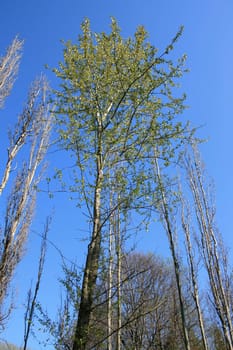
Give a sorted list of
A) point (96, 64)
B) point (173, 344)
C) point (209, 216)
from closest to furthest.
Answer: point (96, 64) < point (209, 216) < point (173, 344)

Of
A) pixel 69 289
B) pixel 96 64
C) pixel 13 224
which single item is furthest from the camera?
pixel 13 224

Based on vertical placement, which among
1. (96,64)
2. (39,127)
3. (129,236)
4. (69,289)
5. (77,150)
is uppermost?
(39,127)

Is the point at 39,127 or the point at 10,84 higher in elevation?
the point at 10,84

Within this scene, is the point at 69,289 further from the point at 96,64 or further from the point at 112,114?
the point at 96,64

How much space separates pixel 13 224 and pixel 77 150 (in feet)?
21.0

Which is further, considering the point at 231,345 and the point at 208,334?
the point at 208,334

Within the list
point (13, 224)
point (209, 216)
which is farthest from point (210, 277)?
point (13, 224)

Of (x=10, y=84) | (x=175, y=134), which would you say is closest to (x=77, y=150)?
(x=175, y=134)

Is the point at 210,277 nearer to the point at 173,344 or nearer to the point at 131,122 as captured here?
the point at 173,344

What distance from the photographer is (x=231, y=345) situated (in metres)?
8.83

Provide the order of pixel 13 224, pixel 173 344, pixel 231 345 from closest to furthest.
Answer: pixel 231 345 < pixel 13 224 < pixel 173 344

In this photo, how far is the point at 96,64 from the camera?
15.8ft

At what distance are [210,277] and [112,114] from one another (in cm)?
779

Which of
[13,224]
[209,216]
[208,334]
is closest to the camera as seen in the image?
[13,224]
